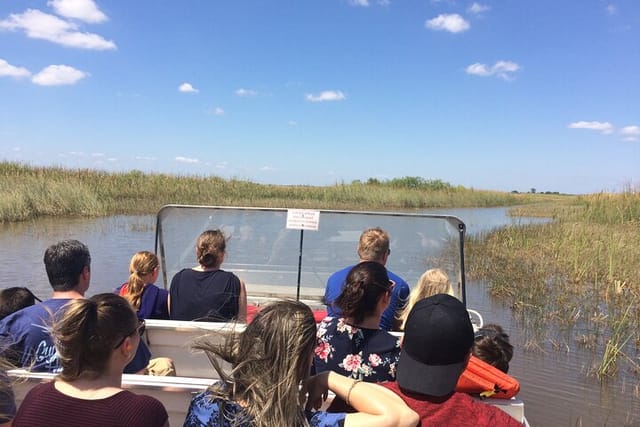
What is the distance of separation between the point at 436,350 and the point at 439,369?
0.07 metres

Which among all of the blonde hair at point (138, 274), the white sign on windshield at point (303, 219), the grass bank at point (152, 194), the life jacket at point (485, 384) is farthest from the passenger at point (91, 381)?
the grass bank at point (152, 194)

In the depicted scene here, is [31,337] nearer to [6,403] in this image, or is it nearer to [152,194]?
[6,403]

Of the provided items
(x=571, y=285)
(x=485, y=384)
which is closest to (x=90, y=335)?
(x=485, y=384)

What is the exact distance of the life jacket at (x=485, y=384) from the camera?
2129 mm

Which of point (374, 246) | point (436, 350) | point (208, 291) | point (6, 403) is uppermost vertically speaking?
point (374, 246)

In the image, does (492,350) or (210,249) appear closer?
(492,350)

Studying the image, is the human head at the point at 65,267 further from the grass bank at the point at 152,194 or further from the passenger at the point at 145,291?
the grass bank at the point at 152,194

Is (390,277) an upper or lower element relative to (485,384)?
upper

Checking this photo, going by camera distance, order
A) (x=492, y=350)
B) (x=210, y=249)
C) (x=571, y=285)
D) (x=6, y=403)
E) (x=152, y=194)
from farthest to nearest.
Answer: (x=152, y=194), (x=571, y=285), (x=210, y=249), (x=492, y=350), (x=6, y=403)

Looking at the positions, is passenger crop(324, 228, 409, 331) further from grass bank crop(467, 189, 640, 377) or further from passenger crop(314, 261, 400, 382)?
grass bank crop(467, 189, 640, 377)

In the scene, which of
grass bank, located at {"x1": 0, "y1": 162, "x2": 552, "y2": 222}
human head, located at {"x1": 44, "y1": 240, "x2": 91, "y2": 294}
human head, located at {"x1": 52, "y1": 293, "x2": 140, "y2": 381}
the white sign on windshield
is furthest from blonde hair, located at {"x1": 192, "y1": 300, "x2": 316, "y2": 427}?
grass bank, located at {"x1": 0, "y1": 162, "x2": 552, "y2": 222}

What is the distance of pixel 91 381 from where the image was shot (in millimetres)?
1628

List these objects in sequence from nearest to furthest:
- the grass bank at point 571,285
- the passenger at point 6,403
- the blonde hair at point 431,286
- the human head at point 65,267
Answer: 1. the passenger at point 6,403
2. the human head at point 65,267
3. the blonde hair at point 431,286
4. the grass bank at point 571,285

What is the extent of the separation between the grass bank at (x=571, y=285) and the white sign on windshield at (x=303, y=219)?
151 inches
